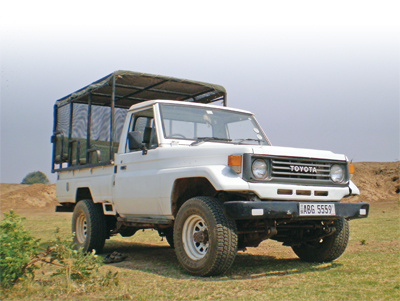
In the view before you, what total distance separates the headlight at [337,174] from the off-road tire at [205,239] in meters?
1.56

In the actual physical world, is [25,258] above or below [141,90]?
below

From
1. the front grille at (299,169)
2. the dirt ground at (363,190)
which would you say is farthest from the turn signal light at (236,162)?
the dirt ground at (363,190)

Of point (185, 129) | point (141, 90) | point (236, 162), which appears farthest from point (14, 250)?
point (141, 90)

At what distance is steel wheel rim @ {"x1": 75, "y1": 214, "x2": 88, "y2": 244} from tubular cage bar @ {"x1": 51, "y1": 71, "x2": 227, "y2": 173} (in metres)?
0.94

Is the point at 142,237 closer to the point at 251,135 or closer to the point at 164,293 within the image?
the point at 251,135

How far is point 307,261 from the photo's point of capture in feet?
20.9

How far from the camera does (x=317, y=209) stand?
513 centimetres

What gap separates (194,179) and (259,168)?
100cm

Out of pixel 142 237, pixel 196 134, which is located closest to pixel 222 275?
pixel 196 134

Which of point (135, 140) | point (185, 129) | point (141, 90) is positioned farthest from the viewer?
point (141, 90)

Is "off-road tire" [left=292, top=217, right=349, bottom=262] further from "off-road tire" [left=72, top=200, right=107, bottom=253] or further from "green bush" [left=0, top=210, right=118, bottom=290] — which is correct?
"off-road tire" [left=72, top=200, right=107, bottom=253]

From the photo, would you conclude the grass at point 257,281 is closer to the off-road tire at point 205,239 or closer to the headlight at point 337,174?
the off-road tire at point 205,239

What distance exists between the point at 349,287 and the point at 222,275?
1.44 m

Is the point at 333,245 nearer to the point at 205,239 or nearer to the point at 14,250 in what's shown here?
the point at 205,239
